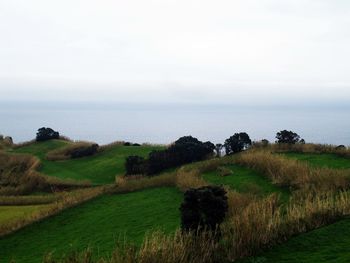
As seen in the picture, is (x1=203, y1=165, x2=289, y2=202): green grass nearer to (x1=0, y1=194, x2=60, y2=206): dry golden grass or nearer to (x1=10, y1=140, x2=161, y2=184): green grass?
(x1=0, y1=194, x2=60, y2=206): dry golden grass

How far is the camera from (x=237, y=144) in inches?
1578

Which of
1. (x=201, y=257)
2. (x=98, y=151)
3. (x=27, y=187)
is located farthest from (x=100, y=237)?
(x=98, y=151)

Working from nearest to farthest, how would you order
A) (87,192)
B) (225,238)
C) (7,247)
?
(225,238), (7,247), (87,192)

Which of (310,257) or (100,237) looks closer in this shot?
(310,257)

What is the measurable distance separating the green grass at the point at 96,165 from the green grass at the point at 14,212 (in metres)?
9.73

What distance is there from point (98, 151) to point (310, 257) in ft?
141

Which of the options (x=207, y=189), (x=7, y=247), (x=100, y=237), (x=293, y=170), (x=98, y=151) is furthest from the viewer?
(x=98, y=151)

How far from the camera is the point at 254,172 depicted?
2916cm

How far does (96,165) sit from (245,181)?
24092mm

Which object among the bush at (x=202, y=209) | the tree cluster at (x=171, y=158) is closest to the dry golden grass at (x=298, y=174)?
the bush at (x=202, y=209)

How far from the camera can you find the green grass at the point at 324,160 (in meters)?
28.7

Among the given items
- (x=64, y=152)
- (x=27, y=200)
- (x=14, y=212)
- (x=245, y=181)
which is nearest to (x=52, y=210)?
(x=14, y=212)

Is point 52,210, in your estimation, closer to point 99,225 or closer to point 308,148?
point 99,225

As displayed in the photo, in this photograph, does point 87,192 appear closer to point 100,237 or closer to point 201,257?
point 100,237
